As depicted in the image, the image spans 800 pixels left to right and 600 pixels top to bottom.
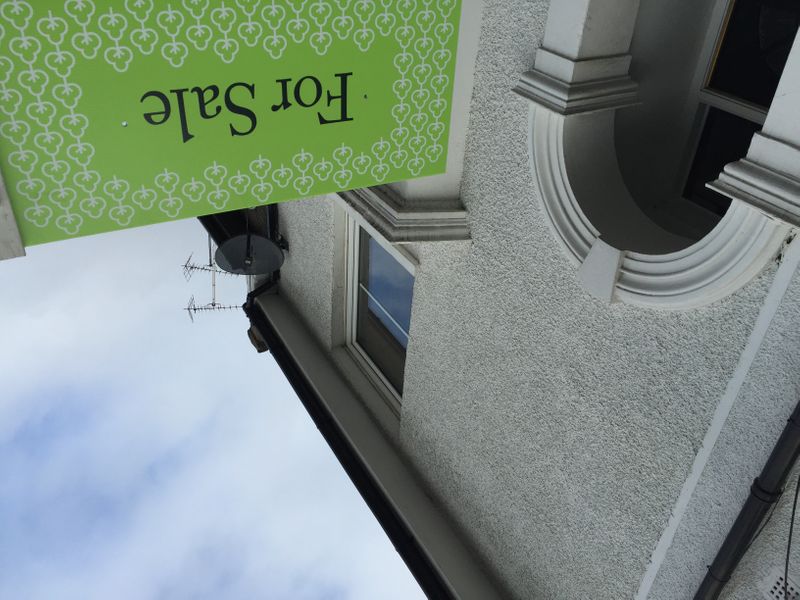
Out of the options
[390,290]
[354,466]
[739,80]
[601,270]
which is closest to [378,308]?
[390,290]

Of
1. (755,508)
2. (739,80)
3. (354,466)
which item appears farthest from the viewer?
(354,466)

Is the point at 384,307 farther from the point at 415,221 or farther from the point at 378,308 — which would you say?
the point at 415,221

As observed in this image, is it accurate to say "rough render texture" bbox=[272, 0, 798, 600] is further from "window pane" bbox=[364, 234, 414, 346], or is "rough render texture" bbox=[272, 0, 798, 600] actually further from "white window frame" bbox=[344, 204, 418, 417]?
"white window frame" bbox=[344, 204, 418, 417]

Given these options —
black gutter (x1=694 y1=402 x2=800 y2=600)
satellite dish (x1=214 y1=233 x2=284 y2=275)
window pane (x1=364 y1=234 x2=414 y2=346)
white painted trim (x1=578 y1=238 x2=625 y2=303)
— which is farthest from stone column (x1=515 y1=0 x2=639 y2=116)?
satellite dish (x1=214 y1=233 x2=284 y2=275)

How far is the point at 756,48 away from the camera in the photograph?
2766mm

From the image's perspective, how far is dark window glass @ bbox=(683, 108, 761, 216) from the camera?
9.61 ft

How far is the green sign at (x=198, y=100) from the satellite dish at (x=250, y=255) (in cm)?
420

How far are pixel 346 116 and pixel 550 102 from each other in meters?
0.96

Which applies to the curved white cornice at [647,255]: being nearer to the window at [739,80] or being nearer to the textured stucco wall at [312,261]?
the window at [739,80]

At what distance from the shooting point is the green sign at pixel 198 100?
7.52 ft

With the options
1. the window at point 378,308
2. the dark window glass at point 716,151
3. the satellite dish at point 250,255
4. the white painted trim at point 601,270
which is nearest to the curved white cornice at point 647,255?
the white painted trim at point 601,270

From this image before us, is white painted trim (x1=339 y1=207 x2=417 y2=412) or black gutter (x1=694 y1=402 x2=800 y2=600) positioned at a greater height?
black gutter (x1=694 y1=402 x2=800 y2=600)

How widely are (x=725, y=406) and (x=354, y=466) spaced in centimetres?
405

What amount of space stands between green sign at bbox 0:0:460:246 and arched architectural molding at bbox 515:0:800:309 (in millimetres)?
572
